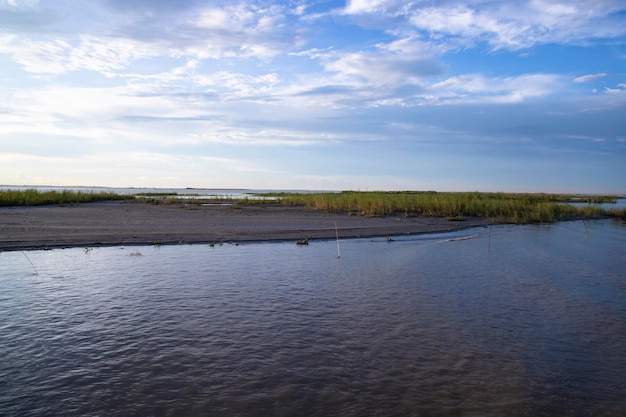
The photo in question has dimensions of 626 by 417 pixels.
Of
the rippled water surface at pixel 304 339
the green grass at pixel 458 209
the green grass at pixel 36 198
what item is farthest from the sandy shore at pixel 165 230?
the green grass at pixel 36 198

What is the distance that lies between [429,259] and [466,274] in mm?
2519

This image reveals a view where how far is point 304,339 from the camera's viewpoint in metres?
7.23

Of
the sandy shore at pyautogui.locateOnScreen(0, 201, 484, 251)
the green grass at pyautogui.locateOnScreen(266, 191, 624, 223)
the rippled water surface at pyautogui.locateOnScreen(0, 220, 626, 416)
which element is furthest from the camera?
the green grass at pyautogui.locateOnScreen(266, 191, 624, 223)

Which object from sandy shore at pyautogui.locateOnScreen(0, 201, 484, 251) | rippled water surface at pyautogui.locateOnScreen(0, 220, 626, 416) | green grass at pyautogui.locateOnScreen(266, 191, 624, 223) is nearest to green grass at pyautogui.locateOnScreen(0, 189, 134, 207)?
sandy shore at pyautogui.locateOnScreen(0, 201, 484, 251)

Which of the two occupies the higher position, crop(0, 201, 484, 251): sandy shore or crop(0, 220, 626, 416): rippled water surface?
crop(0, 201, 484, 251): sandy shore

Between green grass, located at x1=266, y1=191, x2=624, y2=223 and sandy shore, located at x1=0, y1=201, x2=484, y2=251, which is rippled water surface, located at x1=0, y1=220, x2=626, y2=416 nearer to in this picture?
sandy shore, located at x1=0, y1=201, x2=484, y2=251

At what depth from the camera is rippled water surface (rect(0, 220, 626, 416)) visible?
17.1 feet

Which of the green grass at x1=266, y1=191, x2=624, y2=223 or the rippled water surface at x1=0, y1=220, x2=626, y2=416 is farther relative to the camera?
the green grass at x1=266, y1=191, x2=624, y2=223

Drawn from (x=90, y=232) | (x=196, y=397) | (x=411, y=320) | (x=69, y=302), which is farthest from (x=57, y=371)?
(x=90, y=232)

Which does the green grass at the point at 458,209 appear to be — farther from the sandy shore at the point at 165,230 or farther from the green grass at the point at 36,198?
the green grass at the point at 36,198

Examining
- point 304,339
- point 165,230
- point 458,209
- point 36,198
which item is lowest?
point 304,339

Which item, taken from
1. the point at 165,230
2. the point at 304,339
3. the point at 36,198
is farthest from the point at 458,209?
the point at 36,198

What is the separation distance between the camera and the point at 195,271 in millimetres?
12312

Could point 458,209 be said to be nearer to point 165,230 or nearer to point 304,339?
point 165,230
